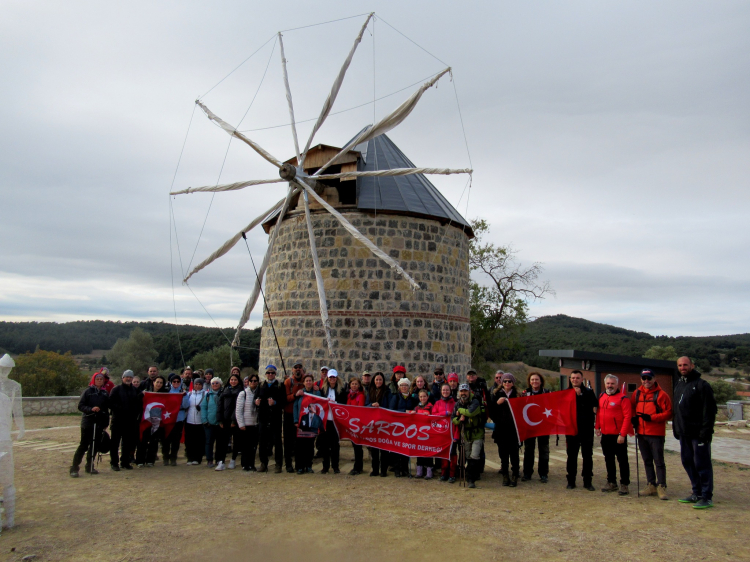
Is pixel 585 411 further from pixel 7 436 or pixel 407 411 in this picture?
pixel 7 436

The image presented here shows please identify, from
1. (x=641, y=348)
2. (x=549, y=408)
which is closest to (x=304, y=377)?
(x=549, y=408)

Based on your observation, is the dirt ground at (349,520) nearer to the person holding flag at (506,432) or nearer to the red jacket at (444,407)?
the person holding flag at (506,432)

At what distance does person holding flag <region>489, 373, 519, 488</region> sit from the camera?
7.37 meters

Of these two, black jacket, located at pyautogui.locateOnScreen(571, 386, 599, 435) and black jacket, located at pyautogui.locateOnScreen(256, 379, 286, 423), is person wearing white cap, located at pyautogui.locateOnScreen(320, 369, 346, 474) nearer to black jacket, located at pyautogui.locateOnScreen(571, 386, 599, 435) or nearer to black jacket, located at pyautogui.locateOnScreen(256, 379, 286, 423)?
black jacket, located at pyautogui.locateOnScreen(256, 379, 286, 423)

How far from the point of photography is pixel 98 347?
6862 centimetres

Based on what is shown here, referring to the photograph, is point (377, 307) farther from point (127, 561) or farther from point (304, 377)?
point (127, 561)

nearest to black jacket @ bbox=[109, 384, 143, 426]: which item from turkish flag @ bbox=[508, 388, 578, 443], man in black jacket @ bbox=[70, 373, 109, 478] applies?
man in black jacket @ bbox=[70, 373, 109, 478]

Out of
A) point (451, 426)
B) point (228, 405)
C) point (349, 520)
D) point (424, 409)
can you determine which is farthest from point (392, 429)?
point (228, 405)

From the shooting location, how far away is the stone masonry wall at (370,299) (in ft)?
37.2

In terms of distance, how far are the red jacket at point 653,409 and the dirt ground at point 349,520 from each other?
89 centimetres

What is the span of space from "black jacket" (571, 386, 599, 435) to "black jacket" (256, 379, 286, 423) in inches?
176

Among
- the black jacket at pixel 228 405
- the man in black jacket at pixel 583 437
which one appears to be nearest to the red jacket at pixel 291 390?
the black jacket at pixel 228 405

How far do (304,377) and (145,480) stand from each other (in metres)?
2.74

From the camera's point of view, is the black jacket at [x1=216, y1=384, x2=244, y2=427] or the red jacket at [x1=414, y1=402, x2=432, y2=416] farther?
the black jacket at [x1=216, y1=384, x2=244, y2=427]
